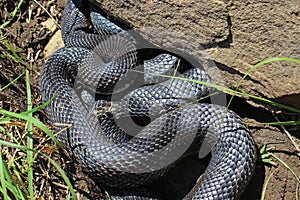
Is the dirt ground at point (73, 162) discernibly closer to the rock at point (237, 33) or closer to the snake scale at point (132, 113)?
the snake scale at point (132, 113)

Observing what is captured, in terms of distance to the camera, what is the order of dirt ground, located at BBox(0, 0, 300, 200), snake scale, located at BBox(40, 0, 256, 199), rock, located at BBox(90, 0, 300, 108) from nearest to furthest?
rock, located at BBox(90, 0, 300, 108) < snake scale, located at BBox(40, 0, 256, 199) < dirt ground, located at BBox(0, 0, 300, 200)

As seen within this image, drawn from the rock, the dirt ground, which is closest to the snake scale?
the dirt ground

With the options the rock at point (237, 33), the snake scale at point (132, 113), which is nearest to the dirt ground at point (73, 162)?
the snake scale at point (132, 113)

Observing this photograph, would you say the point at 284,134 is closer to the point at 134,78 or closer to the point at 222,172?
the point at 222,172

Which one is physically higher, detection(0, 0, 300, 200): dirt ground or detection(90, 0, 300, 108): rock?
detection(90, 0, 300, 108): rock

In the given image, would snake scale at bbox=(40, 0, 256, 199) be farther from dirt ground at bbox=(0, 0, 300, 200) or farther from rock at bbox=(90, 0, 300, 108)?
rock at bbox=(90, 0, 300, 108)

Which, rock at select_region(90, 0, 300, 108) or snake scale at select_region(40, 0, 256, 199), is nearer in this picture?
rock at select_region(90, 0, 300, 108)

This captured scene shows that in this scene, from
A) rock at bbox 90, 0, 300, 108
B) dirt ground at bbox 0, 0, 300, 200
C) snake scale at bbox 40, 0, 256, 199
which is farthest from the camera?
dirt ground at bbox 0, 0, 300, 200
